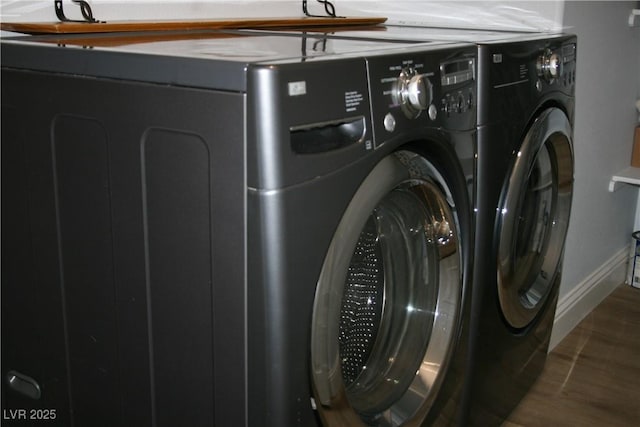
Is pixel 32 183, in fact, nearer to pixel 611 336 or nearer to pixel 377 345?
pixel 377 345

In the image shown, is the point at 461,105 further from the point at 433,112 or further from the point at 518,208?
the point at 518,208

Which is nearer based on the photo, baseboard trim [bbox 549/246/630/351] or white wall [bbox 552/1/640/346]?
white wall [bbox 552/1/640/346]

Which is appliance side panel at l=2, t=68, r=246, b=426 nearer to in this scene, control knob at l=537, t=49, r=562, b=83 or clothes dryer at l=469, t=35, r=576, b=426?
clothes dryer at l=469, t=35, r=576, b=426

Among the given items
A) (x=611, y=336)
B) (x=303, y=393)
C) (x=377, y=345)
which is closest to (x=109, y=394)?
(x=303, y=393)

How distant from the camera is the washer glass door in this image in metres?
1.32

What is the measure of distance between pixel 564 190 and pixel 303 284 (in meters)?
1.23

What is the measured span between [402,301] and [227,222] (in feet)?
1.78

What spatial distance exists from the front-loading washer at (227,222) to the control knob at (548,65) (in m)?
0.37

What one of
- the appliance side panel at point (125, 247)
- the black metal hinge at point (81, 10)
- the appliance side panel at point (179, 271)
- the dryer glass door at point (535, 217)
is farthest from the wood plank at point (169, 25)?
the dryer glass door at point (535, 217)

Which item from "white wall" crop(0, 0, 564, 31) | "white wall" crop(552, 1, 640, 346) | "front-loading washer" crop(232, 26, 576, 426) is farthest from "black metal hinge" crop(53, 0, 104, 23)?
"white wall" crop(552, 1, 640, 346)

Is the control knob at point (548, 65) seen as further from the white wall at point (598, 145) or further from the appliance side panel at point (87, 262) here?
the appliance side panel at point (87, 262)

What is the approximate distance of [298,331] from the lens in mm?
1033

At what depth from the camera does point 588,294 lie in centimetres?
271

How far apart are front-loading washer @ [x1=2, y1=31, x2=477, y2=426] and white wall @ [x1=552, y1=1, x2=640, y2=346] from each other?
41.5 inches
